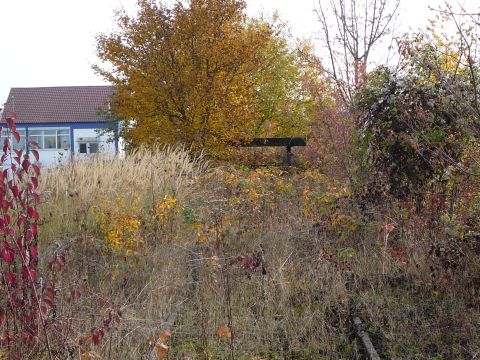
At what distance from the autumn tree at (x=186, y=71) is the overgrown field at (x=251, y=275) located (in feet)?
31.1

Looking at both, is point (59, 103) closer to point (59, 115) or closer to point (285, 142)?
point (59, 115)

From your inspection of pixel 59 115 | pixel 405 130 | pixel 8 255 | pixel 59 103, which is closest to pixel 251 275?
pixel 405 130

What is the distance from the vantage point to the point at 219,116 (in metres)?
19.8

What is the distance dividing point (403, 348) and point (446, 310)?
3.09 feet

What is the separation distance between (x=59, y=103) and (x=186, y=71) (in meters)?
32.5

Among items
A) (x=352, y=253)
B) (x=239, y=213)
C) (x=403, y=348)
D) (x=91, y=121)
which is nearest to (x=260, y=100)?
(x=91, y=121)

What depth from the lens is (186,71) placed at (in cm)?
1966

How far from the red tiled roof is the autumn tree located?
27.8 metres

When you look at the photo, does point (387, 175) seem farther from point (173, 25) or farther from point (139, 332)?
point (173, 25)

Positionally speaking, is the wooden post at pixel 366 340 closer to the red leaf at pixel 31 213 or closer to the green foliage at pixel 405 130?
the green foliage at pixel 405 130

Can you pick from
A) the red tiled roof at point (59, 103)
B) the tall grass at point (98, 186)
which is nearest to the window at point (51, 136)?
the red tiled roof at point (59, 103)

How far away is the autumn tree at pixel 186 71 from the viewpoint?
1955 centimetres

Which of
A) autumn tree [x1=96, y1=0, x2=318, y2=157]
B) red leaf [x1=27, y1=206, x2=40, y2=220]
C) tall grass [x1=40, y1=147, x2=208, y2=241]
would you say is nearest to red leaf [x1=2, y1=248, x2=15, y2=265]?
red leaf [x1=27, y1=206, x2=40, y2=220]

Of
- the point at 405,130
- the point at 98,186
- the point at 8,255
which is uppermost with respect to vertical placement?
the point at 405,130
